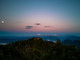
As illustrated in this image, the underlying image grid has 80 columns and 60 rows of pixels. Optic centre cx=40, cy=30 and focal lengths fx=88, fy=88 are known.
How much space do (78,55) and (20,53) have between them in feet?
13.5

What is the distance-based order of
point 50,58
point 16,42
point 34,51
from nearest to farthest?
1. point 50,58
2. point 34,51
3. point 16,42

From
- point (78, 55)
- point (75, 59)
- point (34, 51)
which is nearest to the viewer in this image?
point (75, 59)

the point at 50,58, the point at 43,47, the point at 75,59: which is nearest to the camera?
the point at 75,59

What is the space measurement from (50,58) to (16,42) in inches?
171

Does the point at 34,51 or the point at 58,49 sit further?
the point at 34,51

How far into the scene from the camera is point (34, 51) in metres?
7.40

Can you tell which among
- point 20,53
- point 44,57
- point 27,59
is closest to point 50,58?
point 44,57

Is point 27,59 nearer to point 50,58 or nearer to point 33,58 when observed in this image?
point 33,58

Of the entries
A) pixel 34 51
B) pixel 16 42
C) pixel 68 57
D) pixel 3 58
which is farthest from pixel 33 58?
pixel 16 42

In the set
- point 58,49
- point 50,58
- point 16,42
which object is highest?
point 16,42

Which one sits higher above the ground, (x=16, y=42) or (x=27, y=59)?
(x=16, y=42)

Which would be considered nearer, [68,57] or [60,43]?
[68,57]

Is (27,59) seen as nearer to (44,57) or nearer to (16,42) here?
(44,57)

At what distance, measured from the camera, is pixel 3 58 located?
555 cm
